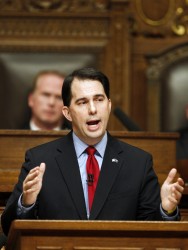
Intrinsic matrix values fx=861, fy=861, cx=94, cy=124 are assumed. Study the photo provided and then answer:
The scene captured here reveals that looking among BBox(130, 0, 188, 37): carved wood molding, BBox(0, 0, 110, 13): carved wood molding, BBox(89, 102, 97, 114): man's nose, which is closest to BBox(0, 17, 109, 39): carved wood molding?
BBox(0, 0, 110, 13): carved wood molding

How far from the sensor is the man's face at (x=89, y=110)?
288 cm

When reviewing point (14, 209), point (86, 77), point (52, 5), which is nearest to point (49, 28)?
point (52, 5)

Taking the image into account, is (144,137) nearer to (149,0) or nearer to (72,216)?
(72,216)

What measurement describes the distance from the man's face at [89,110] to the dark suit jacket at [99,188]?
0.23 ft

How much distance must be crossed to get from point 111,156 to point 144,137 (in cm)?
70

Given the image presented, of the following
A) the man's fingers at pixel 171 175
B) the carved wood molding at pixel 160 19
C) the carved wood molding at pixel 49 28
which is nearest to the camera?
the man's fingers at pixel 171 175

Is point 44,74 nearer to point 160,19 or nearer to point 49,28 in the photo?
point 49,28

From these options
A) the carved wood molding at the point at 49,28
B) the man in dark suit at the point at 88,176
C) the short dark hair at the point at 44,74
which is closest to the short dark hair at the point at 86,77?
the man in dark suit at the point at 88,176

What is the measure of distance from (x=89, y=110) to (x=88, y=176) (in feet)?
0.73

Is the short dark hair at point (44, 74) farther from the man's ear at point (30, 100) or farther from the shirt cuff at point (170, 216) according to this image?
the shirt cuff at point (170, 216)

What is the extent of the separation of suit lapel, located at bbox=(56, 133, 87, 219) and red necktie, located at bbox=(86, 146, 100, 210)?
0.04 meters

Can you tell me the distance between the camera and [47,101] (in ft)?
14.9

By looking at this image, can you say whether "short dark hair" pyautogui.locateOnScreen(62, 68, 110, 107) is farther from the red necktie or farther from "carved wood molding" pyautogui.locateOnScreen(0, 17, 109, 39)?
"carved wood molding" pyautogui.locateOnScreen(0, 17, 109, 39)

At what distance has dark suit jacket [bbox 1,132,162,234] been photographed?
2.78 metres
